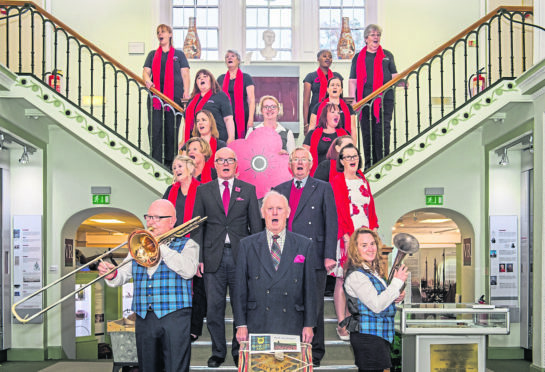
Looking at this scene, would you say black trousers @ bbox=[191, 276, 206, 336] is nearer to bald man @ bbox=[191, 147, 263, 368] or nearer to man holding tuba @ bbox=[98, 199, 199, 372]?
bald man @ bbox=[191, 147, 263, 368]

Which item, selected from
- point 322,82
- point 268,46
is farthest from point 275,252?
point 268,46

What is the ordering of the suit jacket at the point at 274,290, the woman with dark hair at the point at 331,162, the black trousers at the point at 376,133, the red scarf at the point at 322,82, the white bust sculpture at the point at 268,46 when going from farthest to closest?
1. the white bust sculpture at the point at 268,46
2. the black trousers at the point at 376,133
3. the red scarf at the point at 322,82
4. the woman with dark hair at the point at 331,162
5. the suit jacket at the point at 274,290

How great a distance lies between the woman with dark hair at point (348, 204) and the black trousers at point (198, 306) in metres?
1.09

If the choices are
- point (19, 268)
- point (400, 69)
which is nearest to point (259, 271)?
point (19, 268)

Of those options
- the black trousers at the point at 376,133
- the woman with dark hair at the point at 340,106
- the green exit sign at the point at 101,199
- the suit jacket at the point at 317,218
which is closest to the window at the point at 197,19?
the green exit sign at the point at 101,199

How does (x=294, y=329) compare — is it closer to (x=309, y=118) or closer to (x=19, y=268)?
(x=309, y=118)

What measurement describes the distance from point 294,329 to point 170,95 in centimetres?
477

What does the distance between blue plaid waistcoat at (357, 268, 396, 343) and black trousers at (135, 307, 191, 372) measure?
1.12 metres

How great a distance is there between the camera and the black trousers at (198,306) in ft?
19.3

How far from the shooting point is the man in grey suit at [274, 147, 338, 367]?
5.65 metres

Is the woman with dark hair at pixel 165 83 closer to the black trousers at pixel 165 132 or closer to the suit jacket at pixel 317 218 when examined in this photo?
the black trousers at pixel 165 132

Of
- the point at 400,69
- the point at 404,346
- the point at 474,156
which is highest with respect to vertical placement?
the point at 400,69

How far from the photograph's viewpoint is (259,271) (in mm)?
4852

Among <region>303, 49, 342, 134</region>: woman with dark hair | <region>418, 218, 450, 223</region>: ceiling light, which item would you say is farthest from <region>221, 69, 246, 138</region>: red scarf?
<region>418, 218, 450, 223</region>: ceiling light
